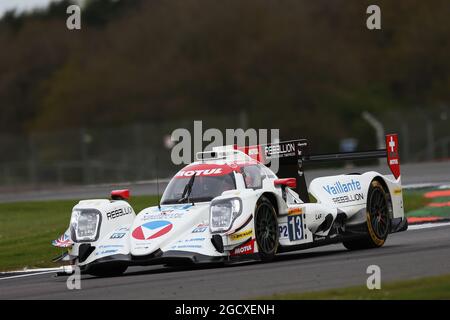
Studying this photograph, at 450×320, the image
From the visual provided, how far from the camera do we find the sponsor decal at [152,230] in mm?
13461

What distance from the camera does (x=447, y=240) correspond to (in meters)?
15.8

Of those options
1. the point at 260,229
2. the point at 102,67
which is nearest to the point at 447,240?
the point at 260,229

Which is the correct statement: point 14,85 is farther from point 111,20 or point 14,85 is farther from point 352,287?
point 352,287

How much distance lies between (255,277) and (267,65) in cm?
3812

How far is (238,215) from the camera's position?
44.0ft

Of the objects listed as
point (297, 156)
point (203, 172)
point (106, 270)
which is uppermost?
point (297, 156)

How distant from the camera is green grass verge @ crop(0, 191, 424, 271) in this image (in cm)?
1817

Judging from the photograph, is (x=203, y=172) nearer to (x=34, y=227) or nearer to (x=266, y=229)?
(x=266, y=229)

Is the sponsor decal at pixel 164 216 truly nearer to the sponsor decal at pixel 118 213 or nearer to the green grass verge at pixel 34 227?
the sponsor decal at pixel 118 213

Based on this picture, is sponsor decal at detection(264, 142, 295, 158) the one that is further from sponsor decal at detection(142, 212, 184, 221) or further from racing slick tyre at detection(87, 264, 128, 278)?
racing slick tyre at detection(87, 264, 128, 278)

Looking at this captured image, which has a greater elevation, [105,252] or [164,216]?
[164,216]

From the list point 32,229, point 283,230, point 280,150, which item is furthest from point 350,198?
point 32,229

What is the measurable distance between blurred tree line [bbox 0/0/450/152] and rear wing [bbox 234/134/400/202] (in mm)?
31485

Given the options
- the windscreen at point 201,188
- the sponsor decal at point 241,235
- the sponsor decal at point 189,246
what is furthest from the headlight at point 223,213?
the windscreen at point 201,188
